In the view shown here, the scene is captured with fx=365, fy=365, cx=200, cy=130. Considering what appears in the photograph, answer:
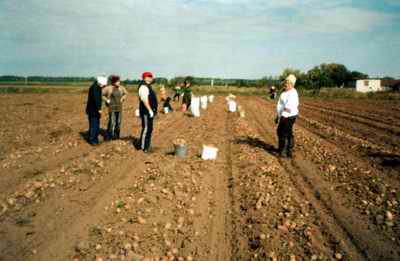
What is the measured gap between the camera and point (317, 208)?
6102 mm

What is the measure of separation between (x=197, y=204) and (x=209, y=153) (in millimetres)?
3311

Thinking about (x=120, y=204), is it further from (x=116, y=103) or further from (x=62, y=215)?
(x=116, y=103)

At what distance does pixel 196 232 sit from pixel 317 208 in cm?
222

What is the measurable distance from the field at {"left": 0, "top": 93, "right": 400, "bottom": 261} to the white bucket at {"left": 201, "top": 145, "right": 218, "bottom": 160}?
0.26m

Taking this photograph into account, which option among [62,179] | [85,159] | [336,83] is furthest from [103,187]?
[336,83]

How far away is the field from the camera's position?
4707 millimetres

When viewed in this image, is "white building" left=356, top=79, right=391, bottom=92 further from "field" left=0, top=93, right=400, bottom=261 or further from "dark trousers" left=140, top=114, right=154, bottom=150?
"dark trousers" left=140, top=114, right=154, bottom=150

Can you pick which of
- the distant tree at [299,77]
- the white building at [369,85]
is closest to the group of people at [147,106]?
the distant tree at [299,77]

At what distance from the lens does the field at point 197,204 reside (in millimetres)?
4707

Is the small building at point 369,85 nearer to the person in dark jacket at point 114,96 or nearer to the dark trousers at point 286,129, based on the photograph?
the dark trousers at point 286,129

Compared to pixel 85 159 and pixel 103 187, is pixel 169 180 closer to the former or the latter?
pixel 103 187

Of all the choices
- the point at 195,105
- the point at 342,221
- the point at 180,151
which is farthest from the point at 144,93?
the point at 195,105

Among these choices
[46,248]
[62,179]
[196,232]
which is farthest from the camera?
[62,179]

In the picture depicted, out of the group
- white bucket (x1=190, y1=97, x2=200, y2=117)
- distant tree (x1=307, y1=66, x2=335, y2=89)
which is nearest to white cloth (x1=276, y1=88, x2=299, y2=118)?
white bucket (x1=190, y1=97, x2=200, y2=117)
